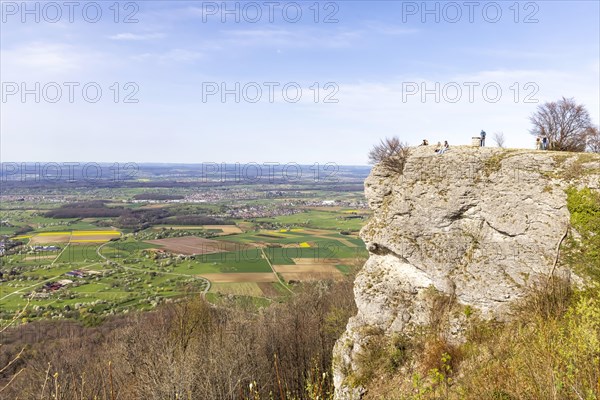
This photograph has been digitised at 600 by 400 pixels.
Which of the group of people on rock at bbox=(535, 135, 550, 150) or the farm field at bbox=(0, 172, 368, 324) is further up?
the group of people on rock at bbox=(535, 135, 550, 150)

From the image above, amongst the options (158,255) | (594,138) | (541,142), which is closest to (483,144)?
(541,142)

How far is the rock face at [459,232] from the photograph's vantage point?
43.4 ft

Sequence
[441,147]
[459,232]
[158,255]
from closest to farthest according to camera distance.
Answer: [459,232] → [441,147] → [158,255]

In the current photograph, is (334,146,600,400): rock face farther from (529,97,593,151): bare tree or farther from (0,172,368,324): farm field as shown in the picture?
(0,172,368,324): farm field

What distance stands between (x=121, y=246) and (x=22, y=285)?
71.8 feet

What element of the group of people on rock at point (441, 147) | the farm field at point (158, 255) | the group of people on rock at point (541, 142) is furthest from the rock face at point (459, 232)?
the farm field at point (158, 255)

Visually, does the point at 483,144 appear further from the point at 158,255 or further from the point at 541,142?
the point at 158,255

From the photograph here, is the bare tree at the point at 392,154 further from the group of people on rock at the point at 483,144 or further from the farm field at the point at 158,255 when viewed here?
the farm field at the point at 158,255

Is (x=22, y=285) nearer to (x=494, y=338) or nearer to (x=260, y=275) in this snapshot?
(x=260, y=275)

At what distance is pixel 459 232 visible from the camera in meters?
15.2

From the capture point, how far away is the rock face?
43.4ft

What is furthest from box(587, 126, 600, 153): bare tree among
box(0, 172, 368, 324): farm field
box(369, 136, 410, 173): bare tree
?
box(0, 172, 368, 324): farm field

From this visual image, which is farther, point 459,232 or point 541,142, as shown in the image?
point 541,142

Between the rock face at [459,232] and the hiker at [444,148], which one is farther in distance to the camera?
the hiker at [444,148]
